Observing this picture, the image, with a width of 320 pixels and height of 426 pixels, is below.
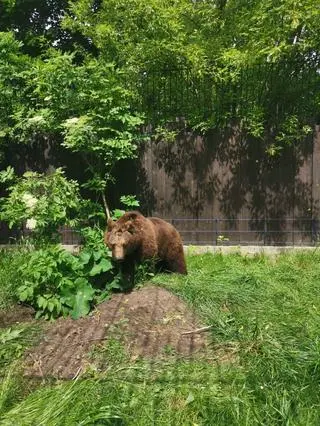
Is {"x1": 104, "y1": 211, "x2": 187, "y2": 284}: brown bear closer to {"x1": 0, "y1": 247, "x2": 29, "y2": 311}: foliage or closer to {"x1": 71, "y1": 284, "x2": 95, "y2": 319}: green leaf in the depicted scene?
{"x1": 71, "y1": 284, "x2": 95, "y2": 319}: green leaf

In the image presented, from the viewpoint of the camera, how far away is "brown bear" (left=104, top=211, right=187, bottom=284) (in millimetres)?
5262

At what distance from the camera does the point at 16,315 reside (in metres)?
5.14

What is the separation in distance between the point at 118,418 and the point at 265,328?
1640 millimetres

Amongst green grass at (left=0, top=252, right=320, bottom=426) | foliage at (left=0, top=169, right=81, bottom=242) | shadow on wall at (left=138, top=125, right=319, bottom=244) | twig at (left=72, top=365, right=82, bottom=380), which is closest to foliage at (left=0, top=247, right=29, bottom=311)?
foliage at (left=0, top=169, right=81, bottom=242)

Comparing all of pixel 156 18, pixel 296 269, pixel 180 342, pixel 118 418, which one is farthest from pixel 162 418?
pixel 156 18

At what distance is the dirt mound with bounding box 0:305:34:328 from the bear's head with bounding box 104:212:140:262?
1.01 m

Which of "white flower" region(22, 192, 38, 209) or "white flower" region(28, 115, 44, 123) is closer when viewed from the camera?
"white flower" region(22, 192, 38, 209)

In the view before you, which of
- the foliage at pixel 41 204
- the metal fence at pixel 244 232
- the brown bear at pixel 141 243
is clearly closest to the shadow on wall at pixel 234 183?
the metal fence at pixel 244 232

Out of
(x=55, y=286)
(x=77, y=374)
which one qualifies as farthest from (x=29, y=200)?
(x=77, y=374)

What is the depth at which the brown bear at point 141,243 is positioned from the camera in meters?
5.26

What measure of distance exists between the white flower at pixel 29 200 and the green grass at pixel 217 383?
1943mm

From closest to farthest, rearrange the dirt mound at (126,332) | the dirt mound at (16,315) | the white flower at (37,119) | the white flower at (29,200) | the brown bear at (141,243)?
the dirt mound at (126,332), the dirt mound at (16,315), the brown bear at (141,243), the white flower at (29,200), the white flower at (37,119)

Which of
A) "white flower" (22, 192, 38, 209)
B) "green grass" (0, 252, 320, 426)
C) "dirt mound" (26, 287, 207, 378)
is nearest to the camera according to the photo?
"green grass" (0, 252, 320, 426)

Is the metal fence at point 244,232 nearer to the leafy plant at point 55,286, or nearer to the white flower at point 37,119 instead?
the white flower at point 37,119
